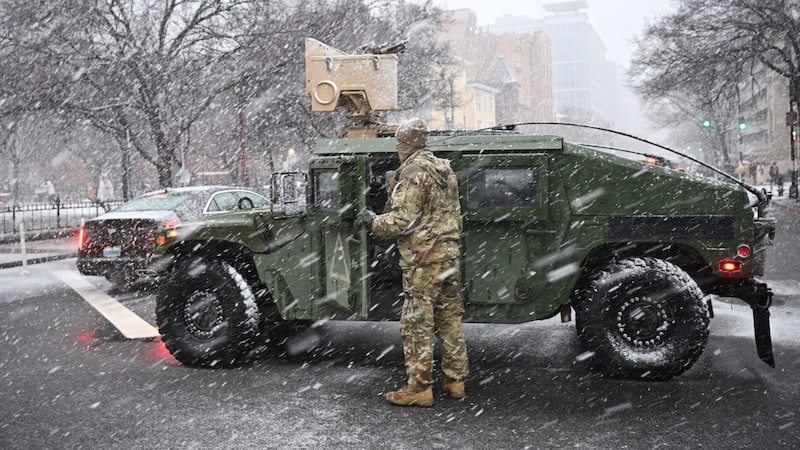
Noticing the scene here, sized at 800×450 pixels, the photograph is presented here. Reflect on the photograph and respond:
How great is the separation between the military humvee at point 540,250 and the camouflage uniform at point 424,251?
67 centimetres

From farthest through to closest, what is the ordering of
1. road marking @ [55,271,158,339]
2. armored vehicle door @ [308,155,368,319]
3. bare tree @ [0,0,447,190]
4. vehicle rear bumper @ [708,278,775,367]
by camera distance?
bare tree @ [0,0,447,190], road marking @ [55,271,158,339], armored vehicle door @ [308,155,368,319], vehicle rear bumper @ [708,278,775,367]

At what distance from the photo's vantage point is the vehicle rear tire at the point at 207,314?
6.01 m

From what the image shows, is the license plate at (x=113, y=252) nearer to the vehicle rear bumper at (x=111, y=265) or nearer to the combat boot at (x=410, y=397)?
the vehicle rear bumper at (x=111, y=265)

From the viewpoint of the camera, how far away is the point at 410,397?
16.1 ft

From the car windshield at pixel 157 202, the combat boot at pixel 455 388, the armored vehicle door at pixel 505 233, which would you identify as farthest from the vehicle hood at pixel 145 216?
the combat boot at pixel 455 388

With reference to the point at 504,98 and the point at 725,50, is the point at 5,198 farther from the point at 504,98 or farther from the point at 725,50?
the point at 504,98

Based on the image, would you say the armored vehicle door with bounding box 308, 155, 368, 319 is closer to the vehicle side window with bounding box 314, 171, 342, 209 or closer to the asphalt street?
the vehicle side window with bounding box 314, 171, 342, 209

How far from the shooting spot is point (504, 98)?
9831 centimetres

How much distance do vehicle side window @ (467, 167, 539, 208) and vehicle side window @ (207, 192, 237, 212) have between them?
22.4ft

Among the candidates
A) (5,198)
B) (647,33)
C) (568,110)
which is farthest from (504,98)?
(647,33)

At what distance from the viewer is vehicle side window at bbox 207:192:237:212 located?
11.6 meters

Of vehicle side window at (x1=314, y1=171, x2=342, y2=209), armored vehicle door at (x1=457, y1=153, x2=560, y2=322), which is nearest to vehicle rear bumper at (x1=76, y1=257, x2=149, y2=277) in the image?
vehicle side window at (x1=314, y1=171, x2=342, y2=209)

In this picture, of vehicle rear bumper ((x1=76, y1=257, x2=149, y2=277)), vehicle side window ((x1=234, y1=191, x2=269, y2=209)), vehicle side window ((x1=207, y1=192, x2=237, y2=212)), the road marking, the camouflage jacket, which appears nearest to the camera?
the camouflage jacket

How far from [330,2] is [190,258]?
962 inches
